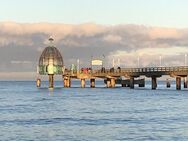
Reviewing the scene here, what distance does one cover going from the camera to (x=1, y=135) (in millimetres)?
39250

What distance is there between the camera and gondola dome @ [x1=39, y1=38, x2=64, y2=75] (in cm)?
14638

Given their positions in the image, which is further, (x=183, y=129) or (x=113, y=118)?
(x=113, y=118)

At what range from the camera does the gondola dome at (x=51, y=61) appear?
146 meters

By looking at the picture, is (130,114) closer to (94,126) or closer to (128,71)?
(94,126)

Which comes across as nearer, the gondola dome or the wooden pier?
the wooden pier

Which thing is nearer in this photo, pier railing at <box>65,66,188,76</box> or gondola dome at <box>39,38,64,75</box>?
pier railing at <box>65,66,188,76</box>

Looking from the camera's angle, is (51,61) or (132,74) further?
(51,61)

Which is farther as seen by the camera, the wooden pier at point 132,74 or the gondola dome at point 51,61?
the gondola dome at point 51,61

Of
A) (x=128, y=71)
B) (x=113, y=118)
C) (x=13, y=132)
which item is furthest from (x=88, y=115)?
(x=128, y=71)

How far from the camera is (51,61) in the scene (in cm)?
14738

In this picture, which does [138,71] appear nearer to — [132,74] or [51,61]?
[132,74]

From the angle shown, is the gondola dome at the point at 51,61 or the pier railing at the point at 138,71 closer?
the pier railing at the point at 138,71

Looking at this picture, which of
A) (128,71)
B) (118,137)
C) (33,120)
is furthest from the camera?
(128,71)

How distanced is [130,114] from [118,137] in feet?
60.6
